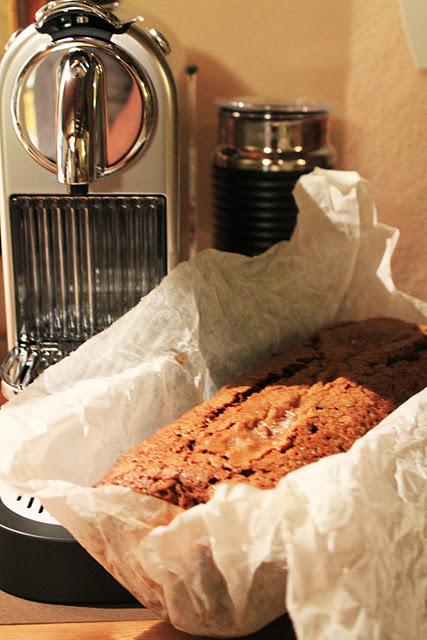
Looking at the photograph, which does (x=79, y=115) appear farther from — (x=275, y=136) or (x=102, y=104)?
(x=275, y=136)

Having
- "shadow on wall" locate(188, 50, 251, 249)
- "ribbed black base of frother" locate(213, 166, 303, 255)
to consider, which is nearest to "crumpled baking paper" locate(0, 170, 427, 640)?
"ribbed black base of frother" locate(213, 166, 303, 255)

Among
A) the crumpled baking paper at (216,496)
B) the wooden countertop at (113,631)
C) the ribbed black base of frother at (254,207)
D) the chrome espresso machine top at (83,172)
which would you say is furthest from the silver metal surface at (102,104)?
the wooden countertop at (113,631)

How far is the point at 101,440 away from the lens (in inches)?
24.3

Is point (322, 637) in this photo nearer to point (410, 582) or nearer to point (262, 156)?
point (410, 582)

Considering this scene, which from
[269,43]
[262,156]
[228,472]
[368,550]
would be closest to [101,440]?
[228,472]

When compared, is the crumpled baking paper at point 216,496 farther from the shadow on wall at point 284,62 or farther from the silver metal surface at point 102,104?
the shadow on wall at point 284,62

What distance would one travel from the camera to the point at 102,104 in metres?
0.65

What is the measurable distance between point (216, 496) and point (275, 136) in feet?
1.61

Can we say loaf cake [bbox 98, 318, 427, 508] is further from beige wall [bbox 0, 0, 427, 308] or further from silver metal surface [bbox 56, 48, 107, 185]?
beige wall [bbox 0, 0, 427, 308]

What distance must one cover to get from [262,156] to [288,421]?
0.36m

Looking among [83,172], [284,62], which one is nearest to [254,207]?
[284,62]

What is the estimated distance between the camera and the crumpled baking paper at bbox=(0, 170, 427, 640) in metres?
0.47

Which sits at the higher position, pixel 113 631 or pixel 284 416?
pixel 284 416

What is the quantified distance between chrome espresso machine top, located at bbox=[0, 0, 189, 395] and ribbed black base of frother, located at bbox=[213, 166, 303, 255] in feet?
0.40
